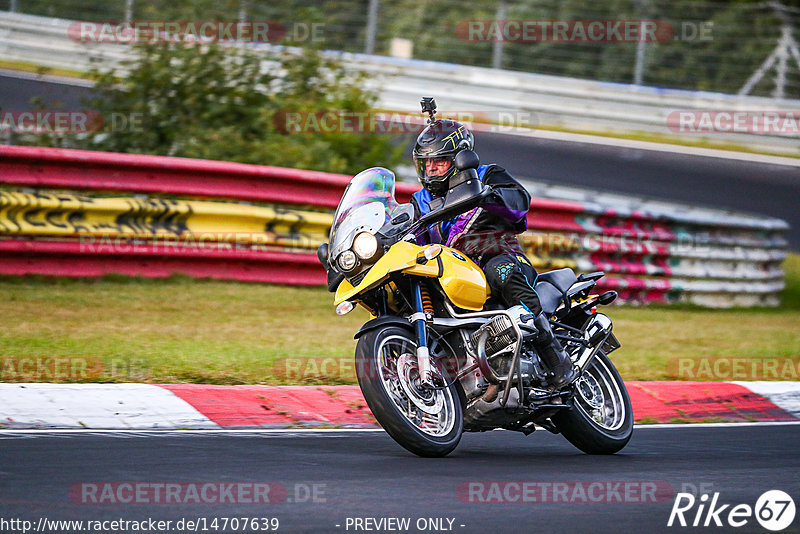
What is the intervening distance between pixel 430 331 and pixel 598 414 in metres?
1.38

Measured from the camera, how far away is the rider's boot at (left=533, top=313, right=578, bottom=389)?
20.3 feet

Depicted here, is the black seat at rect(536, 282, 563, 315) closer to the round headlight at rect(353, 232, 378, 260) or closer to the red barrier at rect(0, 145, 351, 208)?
the round headlight at rect(353, 232, 378, 260)

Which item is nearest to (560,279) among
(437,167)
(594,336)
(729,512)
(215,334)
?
(594,336)

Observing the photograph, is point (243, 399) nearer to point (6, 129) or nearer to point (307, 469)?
point (307, 469)

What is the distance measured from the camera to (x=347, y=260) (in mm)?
5652

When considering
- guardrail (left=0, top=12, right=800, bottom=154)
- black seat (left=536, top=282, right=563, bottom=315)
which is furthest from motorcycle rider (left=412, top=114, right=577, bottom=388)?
guardrail (left=0, top=12, right=800, bottom=154)

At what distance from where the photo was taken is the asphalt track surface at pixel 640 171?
17766mm

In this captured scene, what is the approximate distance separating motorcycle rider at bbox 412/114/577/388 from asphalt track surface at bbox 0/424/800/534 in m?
0.64

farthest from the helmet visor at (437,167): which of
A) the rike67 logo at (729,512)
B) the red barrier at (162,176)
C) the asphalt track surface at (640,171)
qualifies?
the asphalt track surface at (640,171)

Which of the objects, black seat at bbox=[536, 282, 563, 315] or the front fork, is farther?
black seat at bbox=[536, 282, 563, 315]

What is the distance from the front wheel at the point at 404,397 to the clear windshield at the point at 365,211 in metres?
0.52

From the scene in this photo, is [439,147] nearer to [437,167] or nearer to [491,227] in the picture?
[437,167]

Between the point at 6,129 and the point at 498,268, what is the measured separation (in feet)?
27.5

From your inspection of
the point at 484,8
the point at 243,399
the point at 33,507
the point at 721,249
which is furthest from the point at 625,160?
the point at 33,507
